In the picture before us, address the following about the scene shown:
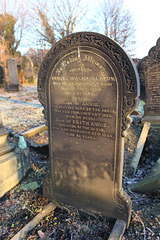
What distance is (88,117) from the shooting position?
2.38m

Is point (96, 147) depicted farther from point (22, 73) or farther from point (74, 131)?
point (22, 73)

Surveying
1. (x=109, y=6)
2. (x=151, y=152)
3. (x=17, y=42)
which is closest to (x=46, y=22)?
(x=17, y=42)

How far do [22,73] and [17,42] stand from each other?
564cm

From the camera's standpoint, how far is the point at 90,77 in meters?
2.25

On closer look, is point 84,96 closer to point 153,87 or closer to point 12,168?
point 12,168

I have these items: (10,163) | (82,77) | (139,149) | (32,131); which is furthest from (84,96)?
(32,131)

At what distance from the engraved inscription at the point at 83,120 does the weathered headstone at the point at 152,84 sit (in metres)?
4.84

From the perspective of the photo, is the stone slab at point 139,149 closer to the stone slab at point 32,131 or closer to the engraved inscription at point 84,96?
the engraved inscription at point 84,96

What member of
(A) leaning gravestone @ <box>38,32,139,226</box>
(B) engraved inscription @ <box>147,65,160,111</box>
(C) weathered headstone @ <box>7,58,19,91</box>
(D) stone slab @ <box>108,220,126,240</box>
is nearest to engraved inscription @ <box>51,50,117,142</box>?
(A) leaning gravestone @ <box>38,32,139,226</box>

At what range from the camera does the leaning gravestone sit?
2080 millimetres

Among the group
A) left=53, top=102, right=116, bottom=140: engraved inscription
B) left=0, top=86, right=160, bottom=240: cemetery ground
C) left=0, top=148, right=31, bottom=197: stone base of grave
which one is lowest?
left=0, top=86, right=160, bottom=240: cemetery ground

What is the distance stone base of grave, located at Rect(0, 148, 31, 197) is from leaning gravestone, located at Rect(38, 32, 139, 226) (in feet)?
2.72

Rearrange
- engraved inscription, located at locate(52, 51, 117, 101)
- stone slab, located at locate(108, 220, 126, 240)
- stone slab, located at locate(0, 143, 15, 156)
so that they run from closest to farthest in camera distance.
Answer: stone slab, located at locate(108, 220, 126, 240) → engraved inscription, located at locate(52, 51, 117, 101) → stone slab, located at locate(0, 143, 15, 156)

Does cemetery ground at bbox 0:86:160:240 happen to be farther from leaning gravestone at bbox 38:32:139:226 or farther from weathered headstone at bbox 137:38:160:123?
weathered headstone at bbox 137:38:160:123
